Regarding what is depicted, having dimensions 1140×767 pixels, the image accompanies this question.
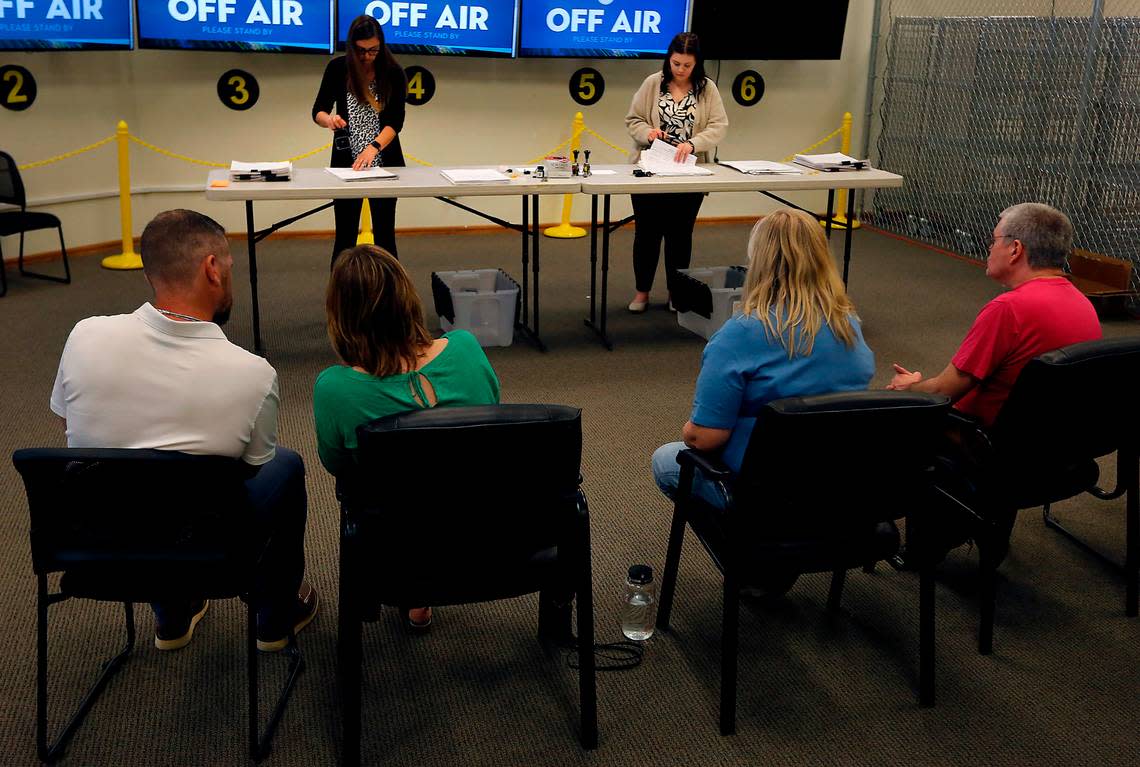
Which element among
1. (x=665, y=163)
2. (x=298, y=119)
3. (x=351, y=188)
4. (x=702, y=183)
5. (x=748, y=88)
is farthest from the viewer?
(x=748, y=88)

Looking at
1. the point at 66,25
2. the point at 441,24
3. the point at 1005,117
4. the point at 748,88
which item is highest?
the point at 441,24

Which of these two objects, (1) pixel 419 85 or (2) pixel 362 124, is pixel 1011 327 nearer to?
(2) pixel 362 124

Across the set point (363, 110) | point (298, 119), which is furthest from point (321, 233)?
point (363, 110)

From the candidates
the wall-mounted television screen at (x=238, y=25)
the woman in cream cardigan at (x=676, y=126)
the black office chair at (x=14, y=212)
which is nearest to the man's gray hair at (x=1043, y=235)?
the woman in cream cardigan at (x=676, y=126)

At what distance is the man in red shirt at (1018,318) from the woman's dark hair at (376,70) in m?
2.94

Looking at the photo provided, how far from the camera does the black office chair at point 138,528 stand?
1.83 m

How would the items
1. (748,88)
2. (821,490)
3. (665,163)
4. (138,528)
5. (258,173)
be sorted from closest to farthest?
(138,528), (821,490), (258,173), (665,163), (748,88)

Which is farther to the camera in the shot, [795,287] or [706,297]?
[706,297]

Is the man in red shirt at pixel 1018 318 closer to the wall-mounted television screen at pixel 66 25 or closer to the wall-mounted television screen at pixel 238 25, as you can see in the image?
the wall-mounted television screen at pixel 238 25

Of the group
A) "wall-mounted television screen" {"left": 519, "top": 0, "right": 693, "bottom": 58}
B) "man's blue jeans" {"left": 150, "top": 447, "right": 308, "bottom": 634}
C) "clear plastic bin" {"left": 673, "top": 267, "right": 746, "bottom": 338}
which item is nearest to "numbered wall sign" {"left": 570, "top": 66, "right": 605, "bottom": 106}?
"wall-mounted television screen" {"left": 519, "top": 0, "right": 693, "bottom": 58}

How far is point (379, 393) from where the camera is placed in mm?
2109

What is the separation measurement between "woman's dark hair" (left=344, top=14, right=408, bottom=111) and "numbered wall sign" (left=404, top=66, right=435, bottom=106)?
7.30ft

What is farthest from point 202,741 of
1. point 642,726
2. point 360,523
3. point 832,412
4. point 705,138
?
point 705,138

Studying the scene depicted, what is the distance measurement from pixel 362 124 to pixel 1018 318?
3200 millimetres
